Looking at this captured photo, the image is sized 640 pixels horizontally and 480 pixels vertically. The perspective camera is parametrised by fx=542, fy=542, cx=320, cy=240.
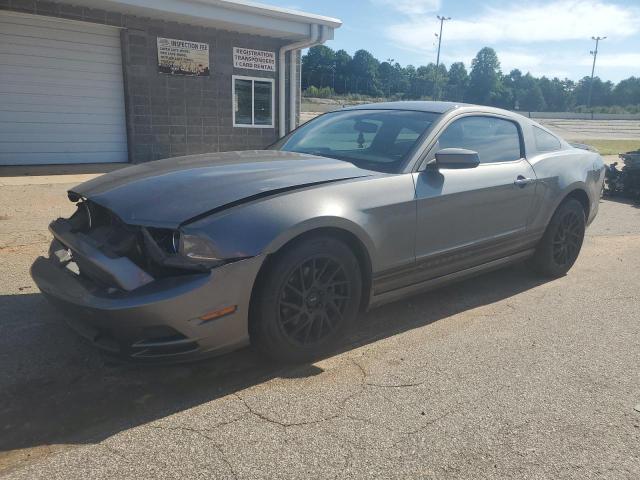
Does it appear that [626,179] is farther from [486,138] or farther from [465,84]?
[465,84]

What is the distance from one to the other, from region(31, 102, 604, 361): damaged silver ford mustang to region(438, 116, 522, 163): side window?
0.01 metres

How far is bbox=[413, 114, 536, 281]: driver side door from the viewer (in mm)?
3822

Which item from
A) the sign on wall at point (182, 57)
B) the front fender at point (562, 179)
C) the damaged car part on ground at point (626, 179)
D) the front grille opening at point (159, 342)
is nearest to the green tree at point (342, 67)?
the sign on wall at point (182, 57)

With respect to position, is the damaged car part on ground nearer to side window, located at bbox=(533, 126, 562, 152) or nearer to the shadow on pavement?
side window, located at bbox=(533, 126, 562, 152)

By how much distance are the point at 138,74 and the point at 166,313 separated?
1053 cm

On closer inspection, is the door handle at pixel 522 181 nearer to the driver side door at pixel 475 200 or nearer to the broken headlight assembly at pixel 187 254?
the driver side door at pixel 475 200

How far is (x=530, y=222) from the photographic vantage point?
4.70 metres

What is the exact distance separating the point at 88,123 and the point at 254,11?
14.3 ft

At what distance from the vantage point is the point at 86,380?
3.06m

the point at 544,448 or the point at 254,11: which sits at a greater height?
the point at 254,11

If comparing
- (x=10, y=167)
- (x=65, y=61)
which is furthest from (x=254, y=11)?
(x=10, y=167)

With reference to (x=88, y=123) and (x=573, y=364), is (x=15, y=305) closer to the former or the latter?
(x=573, y=364)

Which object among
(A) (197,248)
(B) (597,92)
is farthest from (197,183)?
(B) (597,92)

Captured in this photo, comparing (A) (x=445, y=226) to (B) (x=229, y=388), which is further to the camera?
(A) (x=445, y=226)
